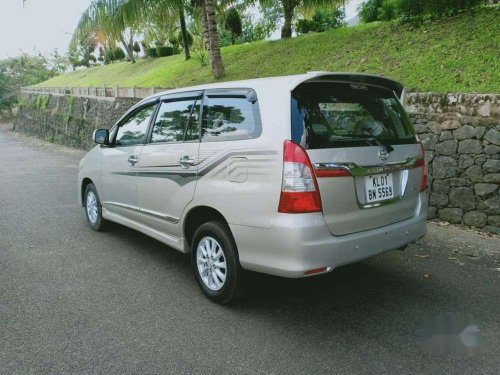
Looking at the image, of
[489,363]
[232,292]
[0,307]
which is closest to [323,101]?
[232,292]

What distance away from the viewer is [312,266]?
2.84 m

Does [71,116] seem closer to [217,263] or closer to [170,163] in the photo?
[170,163]

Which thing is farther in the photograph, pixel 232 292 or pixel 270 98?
pixel 232 292

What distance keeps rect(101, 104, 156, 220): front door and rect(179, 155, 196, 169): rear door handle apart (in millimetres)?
851

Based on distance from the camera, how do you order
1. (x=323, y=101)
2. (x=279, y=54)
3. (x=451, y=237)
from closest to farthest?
1. (x=323, y=101)
2. (x=451, y=237)
3. (x=279, y=54)

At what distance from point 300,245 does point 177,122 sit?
181 cm

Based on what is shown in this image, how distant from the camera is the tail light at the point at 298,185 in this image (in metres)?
2.84

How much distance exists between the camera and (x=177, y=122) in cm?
396

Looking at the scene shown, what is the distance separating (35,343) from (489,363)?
297cm

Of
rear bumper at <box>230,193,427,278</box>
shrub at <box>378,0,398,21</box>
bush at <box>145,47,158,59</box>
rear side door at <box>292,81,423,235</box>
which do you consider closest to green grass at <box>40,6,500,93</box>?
shrub at <box>378,0,398,21</box>

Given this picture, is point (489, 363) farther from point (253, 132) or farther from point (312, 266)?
point (253, 132)

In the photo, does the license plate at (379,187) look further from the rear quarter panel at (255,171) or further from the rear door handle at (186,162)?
the rear door handle at (186,162)

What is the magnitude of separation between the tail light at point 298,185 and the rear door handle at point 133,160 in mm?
2055

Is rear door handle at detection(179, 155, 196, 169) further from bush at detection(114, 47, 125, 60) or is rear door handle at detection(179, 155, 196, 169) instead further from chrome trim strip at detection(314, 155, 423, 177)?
bush at detection(114, 47, 125, 60)
